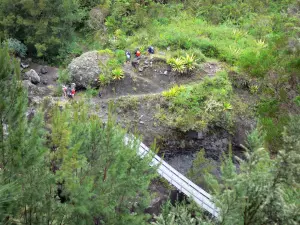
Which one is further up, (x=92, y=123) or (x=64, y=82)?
(x=92, y=123)

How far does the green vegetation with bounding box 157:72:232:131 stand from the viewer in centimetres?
1346

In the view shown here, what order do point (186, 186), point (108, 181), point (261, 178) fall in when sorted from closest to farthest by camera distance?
point (261, 178) → point (108, 181) → point (186, 186)

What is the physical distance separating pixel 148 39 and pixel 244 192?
13.6 m

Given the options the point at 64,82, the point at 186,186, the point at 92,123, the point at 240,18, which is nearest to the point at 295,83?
the point at 240,18

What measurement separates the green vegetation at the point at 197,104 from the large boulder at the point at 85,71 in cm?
318

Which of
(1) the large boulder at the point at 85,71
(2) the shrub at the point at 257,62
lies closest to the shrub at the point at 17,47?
(1) the large boulder at the point at 85,71

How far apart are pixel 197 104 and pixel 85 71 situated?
5002 mm

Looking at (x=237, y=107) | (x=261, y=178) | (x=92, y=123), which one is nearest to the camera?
(x=261, y=178)

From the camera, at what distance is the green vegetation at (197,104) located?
13461 mm

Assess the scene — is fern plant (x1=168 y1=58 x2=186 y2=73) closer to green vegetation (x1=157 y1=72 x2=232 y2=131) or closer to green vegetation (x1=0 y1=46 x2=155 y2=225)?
green vegetation (x1=157 y1=72 x2=232 y2=131)

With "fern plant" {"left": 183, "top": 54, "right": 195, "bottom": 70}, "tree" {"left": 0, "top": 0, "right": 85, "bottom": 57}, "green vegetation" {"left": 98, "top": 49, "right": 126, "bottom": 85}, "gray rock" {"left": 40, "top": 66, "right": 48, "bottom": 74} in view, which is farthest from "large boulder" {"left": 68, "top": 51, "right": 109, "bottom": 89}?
"fern plant" {"left": 183, "top": 54, "right": 195, "bottom": 70}

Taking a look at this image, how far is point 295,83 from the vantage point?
15328mm

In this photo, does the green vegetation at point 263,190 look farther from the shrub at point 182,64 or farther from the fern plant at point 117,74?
the shrub at point 182,64

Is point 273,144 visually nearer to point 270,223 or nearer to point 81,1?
point 270,223
